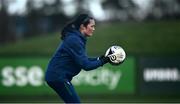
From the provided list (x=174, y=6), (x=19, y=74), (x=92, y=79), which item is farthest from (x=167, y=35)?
(x=19, y=74)

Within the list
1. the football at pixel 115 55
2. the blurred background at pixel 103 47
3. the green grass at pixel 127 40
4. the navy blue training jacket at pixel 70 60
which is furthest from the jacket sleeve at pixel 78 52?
the green grass at pixel 127 40

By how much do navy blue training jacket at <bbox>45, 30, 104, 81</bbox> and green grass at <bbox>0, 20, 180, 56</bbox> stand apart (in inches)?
436

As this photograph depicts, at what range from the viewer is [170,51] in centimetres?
2028

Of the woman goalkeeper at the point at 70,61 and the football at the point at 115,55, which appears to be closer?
the woman goalkeeper at the point at 70,61

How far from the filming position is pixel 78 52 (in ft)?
29.6

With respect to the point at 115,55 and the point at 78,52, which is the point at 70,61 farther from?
the point at 115,55

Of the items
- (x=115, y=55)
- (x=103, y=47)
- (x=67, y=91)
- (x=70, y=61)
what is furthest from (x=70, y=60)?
(x=103, y=47)

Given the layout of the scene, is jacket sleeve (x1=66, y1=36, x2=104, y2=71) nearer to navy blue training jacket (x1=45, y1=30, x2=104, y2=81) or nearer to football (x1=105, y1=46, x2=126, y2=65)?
navy blue training jacket (x1=45, y1=30, x2=104, y2=81)

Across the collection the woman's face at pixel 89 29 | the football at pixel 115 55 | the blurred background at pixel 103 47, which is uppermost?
the woman's face at pixel 89 29

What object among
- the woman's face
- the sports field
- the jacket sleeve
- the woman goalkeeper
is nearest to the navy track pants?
the woman goalkeeper

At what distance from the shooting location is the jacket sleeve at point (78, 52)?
8984 millimetres

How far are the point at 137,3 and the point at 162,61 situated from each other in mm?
3277

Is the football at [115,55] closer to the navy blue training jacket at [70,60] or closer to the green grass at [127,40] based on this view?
the navy blue training jacket at [70,60]

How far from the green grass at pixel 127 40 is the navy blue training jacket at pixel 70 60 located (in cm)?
1107
